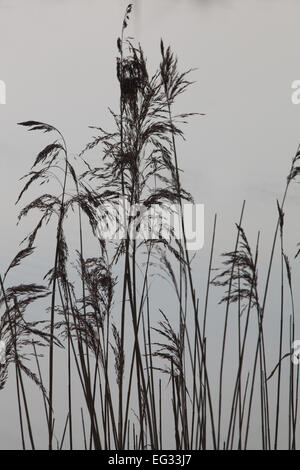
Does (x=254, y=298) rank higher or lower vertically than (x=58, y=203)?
lower

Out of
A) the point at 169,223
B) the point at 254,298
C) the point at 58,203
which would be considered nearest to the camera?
the point at 58,203

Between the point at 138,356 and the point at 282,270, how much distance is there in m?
0.85

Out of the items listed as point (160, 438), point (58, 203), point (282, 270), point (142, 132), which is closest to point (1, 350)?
point (58, 203)

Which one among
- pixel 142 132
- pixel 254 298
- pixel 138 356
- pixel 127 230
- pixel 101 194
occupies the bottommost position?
pixel 138 356

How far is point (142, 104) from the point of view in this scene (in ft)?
7.71

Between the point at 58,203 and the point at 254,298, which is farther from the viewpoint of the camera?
the point at 254,298

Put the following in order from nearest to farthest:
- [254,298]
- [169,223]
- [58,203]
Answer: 1. [58,203]
2. [169,223]
3. [254,298]

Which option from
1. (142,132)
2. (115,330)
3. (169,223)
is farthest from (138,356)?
(142,132)

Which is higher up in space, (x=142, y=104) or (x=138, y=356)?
(x=142, y=104)

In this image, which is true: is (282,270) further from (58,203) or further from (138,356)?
(58,203)

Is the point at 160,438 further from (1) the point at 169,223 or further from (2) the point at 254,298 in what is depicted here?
(1) the point at 169,223

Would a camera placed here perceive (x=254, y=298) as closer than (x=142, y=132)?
No
